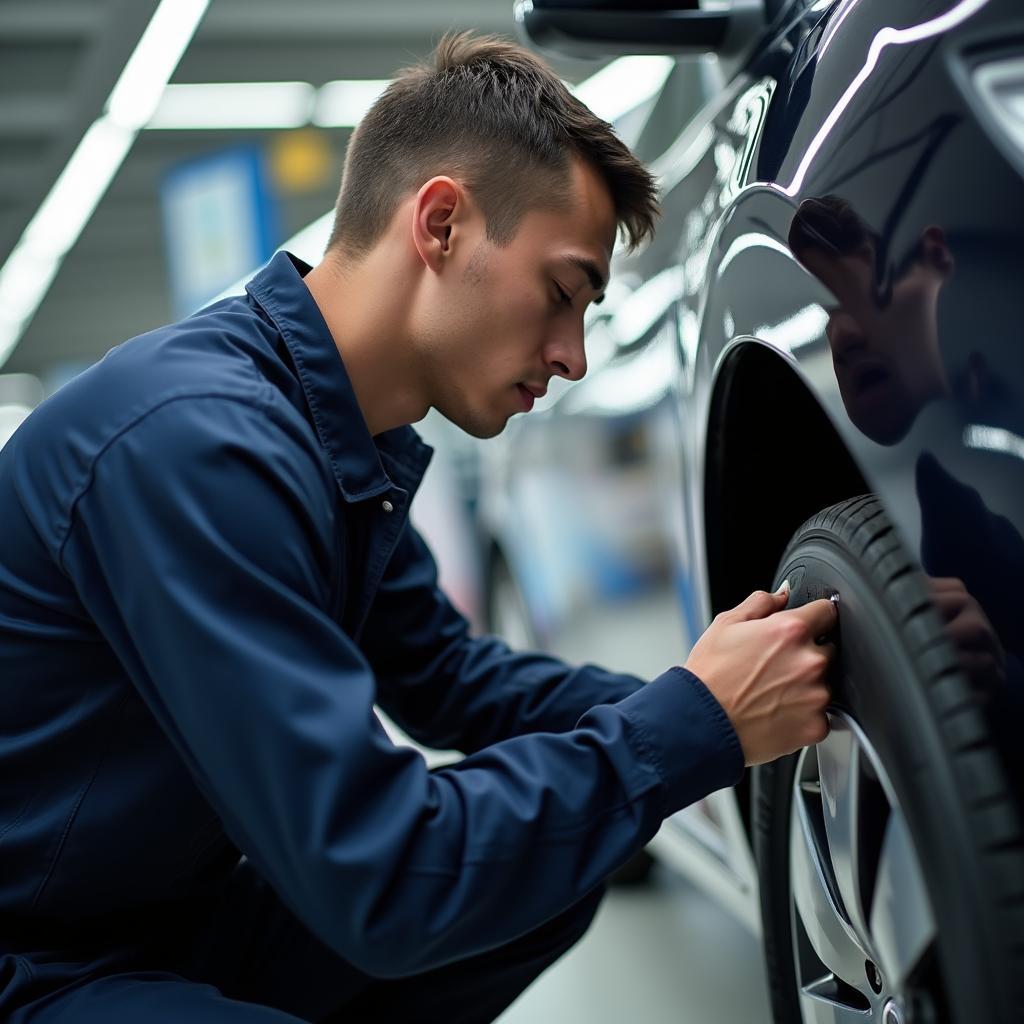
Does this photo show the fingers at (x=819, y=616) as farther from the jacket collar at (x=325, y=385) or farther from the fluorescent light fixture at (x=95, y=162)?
the fluorescent light fixture at (x=95, y=162)

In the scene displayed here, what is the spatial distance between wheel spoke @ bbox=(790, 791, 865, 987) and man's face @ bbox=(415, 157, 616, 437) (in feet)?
1.43

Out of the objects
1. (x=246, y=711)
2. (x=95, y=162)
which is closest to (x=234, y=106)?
(x=95, y=162)

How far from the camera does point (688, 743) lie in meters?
0.84

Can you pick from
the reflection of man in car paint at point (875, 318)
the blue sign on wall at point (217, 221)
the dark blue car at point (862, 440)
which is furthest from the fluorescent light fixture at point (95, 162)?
the reflection of man in car paint at point (875, 318)

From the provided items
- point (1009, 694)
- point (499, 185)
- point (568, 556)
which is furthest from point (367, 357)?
point (568, 556)

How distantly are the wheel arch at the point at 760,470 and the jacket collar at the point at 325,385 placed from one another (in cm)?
32

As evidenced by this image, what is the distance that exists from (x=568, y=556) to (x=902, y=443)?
1.18 meters

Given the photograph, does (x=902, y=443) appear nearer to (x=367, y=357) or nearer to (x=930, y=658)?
(x=930, y=658)

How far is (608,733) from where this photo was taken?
2.79 ft

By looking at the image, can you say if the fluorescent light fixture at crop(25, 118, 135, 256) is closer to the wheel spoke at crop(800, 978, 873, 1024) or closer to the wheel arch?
the wheel arch

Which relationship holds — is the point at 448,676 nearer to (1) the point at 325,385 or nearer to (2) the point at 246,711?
(1) the point at 325,385

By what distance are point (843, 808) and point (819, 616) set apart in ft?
0.45

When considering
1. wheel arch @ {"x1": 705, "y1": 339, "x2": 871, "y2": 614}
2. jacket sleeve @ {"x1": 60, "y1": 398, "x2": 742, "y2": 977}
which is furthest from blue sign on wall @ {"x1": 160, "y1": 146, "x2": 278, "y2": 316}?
jacket sleeve @ {"x1": 60, "y1": 398, "x2": 742, "y2": 977}

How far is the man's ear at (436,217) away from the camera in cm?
103
